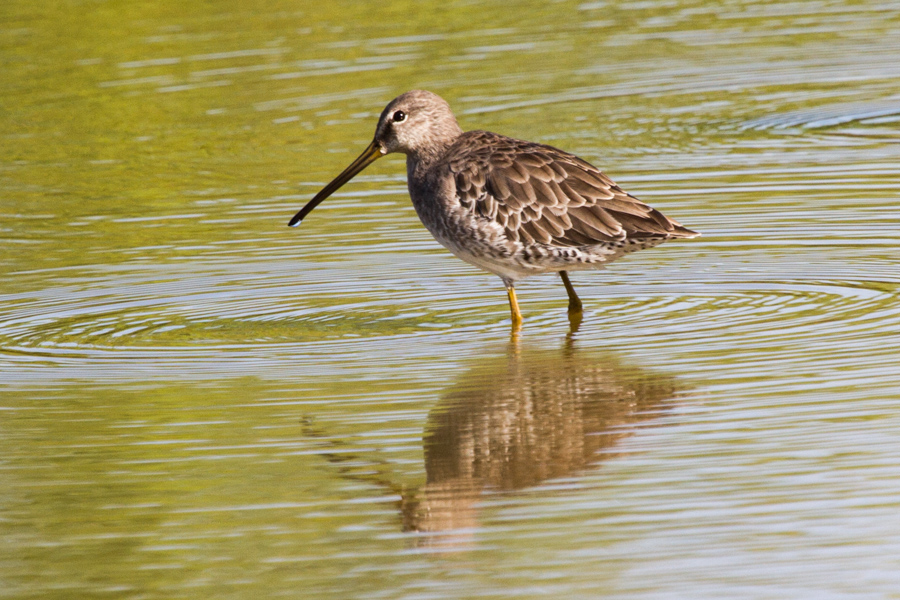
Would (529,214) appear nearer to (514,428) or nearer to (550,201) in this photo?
(550,201)

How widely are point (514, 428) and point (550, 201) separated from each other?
2.43 metres

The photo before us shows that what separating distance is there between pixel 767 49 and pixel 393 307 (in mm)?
9947

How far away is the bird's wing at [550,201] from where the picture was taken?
9.17 meters

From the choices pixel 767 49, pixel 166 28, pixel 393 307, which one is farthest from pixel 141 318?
pixel 166 28

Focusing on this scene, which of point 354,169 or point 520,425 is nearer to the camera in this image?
point 520,425

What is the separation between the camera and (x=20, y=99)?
18.1m

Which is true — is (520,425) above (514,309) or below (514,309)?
above

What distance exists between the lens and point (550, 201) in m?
9.32

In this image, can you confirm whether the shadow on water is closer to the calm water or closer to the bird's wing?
the calm water

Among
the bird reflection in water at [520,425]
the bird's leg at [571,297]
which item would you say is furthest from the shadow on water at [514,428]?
the bird's leg at [571,297]

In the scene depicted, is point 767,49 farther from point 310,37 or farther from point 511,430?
point 511,430

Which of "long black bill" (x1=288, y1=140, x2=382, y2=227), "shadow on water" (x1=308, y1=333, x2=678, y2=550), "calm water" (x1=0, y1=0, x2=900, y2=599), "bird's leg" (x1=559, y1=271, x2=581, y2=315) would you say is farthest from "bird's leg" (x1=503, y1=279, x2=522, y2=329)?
"long black bill" (x1=288, y1=140, x2=382, y2=227)

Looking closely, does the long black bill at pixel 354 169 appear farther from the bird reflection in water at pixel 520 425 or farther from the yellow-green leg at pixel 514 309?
the bird reflection in water at pixel 520 425

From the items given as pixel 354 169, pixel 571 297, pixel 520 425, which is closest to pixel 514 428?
pixel 520 425
